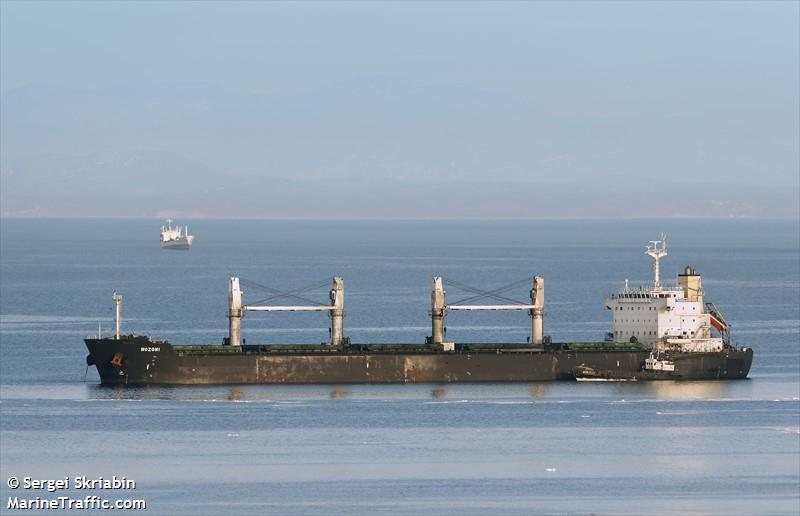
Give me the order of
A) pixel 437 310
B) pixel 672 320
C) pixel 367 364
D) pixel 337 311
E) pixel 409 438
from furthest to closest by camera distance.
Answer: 1. pixel 672 320
2. pixel 437 310
3. pixel 337 311
4. pixel 367 364
5. pixel 409 438

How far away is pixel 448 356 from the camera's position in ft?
289

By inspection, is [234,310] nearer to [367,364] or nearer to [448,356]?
[367,364]

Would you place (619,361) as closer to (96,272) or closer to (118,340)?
(118,340)

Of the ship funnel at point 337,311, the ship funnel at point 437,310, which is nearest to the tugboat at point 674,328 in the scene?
the ship funnel at point 437,310

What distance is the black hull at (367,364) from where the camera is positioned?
8562 centimetres

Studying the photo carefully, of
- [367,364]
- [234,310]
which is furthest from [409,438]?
[234,310]

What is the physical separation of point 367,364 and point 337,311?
3191 millimetres

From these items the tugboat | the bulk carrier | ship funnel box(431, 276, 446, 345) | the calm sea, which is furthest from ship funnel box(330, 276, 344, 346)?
the tugboat

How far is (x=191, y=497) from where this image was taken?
60156mm

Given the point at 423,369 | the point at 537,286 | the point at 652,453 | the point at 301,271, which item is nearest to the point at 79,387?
the point at 423,369

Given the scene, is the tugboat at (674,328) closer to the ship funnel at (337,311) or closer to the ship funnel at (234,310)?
the ship funnel at (337,311)

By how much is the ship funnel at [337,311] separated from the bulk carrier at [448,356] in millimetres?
44

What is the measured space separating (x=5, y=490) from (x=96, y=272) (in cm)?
12489

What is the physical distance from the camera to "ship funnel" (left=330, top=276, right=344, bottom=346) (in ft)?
293
